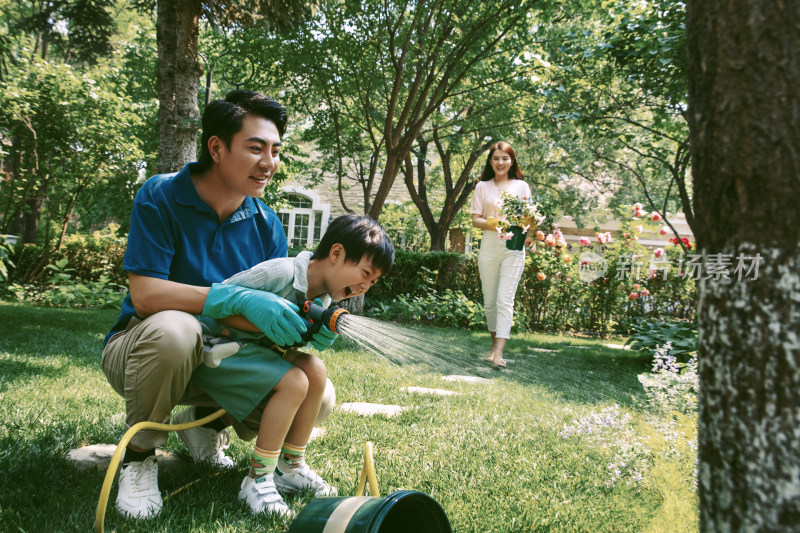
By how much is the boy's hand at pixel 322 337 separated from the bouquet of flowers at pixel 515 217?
3130mm

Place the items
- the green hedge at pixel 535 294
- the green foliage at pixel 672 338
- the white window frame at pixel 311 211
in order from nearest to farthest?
the green foliage at pixel 672 338
the green hedge at pixel 535 294
the white window frame at pixel 311 211

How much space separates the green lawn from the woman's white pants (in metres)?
0.95

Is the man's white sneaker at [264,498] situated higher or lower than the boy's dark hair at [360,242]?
lower

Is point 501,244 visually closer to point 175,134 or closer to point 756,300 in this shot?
point 175,134

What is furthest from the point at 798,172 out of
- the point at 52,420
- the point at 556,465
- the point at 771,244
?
the point at 52,420

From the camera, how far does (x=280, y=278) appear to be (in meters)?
1.93

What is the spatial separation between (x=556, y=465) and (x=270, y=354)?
4.45 feet

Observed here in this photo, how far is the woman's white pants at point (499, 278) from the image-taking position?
15.9 ft

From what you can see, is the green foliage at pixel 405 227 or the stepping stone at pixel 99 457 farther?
the green foliage at pixel 405 227

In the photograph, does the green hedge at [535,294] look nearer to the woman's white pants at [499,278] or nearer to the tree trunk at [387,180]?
the tree trunk at [387,180]

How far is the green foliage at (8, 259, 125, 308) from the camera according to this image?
809cm

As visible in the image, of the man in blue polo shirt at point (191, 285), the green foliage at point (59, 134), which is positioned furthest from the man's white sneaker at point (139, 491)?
the green foliage at point (59, 134)

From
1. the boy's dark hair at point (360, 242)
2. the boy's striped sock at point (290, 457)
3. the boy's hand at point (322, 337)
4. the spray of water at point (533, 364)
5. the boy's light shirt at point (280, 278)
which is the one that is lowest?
the spray of water at point (533, 364)

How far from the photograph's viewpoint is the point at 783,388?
0.86 meters
